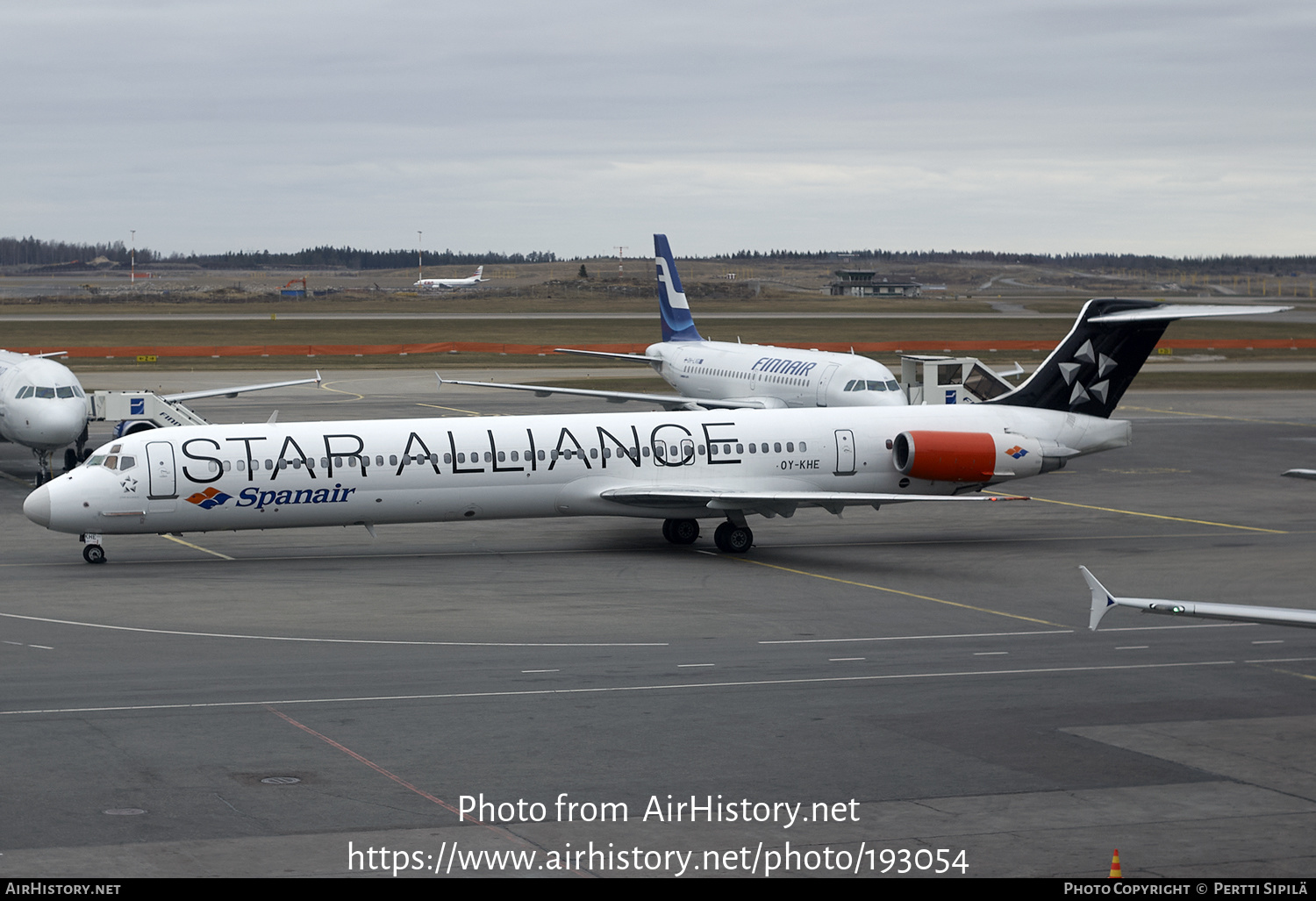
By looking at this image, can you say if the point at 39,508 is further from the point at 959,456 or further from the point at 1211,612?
the point at 1211,612

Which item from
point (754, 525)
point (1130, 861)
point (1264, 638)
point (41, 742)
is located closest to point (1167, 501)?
point (754, 525)

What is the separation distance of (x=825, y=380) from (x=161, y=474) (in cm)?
2690

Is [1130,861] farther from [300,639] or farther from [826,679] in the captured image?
[300,639]

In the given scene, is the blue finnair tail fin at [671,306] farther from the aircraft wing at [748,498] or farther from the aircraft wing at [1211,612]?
the aircraft wing at [1211,612]

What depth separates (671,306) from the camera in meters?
69.3

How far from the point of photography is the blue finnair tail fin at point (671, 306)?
69.3m

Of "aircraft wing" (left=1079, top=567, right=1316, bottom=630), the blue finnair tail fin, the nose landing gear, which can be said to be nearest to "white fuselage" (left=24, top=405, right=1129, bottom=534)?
the nose landing gear

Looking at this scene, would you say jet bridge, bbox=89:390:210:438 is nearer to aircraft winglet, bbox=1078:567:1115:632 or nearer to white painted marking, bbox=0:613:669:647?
white painted marking, bbox=0:613:669:647

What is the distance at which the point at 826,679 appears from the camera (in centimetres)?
2381

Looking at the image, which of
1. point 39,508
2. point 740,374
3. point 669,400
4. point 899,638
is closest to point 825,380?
point 740,374

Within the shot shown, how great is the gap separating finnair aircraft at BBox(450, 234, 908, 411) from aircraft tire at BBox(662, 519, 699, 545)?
16679 mm

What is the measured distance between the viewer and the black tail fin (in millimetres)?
40344

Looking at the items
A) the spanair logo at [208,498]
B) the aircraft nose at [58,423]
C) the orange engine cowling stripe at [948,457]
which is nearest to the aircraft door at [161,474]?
the spanair logo at [208,498]

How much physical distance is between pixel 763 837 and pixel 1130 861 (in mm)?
3828
